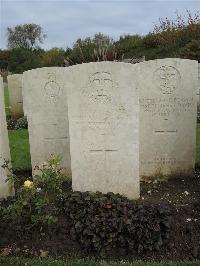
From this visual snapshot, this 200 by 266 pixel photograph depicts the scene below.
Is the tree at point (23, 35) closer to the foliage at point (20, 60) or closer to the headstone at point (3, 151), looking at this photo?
the foliage at point (20, 60)

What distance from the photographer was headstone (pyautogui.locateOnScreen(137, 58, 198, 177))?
22.9ft

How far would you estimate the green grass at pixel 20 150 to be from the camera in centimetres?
822

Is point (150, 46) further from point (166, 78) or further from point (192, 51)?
point (166, 78)

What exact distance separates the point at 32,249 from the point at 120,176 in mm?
1565

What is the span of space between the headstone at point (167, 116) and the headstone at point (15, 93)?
9051 millimetres

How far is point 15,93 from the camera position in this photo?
15.5 metres

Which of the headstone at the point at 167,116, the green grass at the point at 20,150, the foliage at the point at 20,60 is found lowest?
the green grass at the point at 20,150

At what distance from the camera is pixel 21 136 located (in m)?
11.4

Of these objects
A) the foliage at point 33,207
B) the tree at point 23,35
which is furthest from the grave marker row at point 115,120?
the tree at point 23,35

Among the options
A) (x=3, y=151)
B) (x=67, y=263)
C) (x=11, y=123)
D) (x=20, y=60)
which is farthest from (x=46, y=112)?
(x=20, y=60)

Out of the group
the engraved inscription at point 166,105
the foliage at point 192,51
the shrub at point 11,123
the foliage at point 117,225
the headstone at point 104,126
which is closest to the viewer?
the foliage at point 117,225

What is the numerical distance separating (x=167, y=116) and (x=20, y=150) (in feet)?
12.2

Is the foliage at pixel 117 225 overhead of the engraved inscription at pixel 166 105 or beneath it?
beneath

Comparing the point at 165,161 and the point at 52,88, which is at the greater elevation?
the point at 52,88
